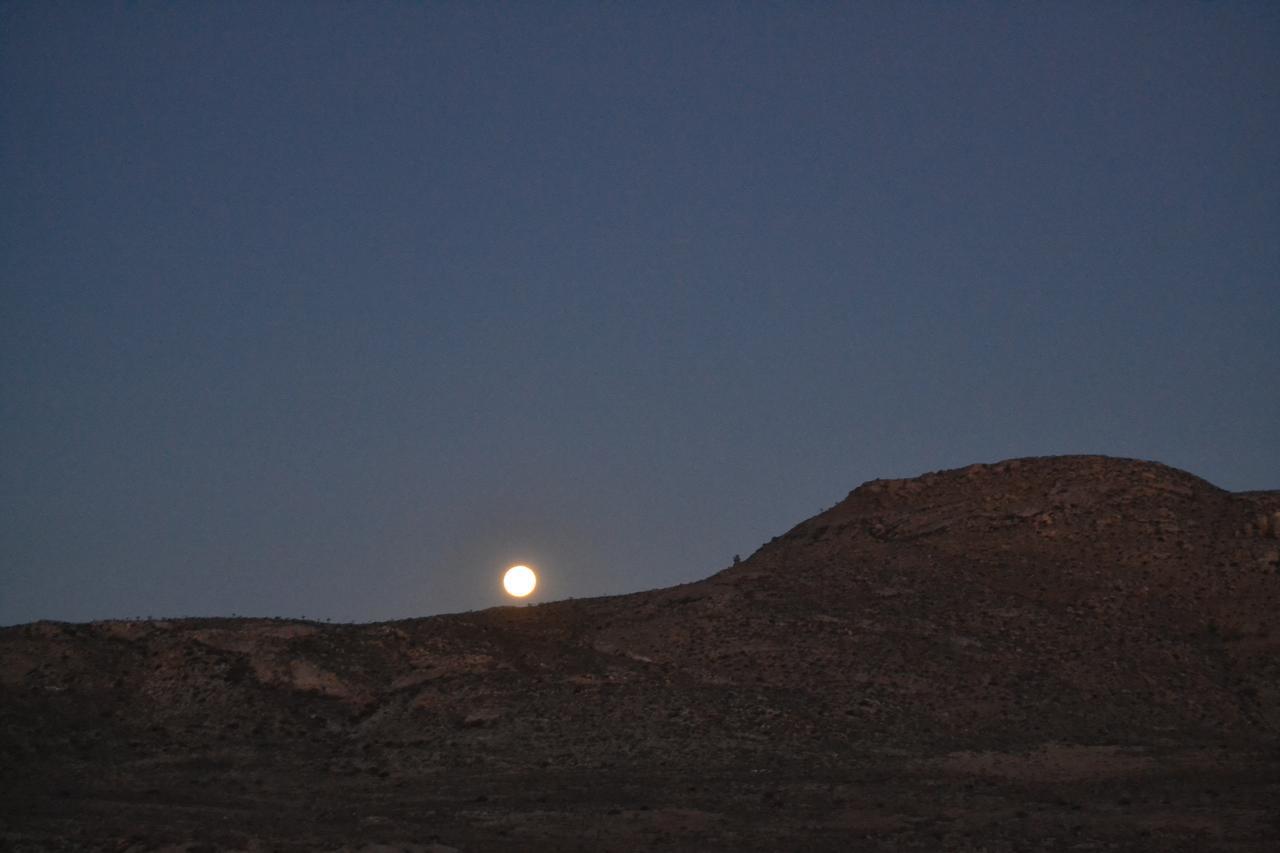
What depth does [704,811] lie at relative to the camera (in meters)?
20.1

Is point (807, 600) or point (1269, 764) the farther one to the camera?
point (807, 600)

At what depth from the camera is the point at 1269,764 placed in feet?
72.1

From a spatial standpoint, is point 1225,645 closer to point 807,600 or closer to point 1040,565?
point 1040,565

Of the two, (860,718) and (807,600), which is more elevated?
(807,600)

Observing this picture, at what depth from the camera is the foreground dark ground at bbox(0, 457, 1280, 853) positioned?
19.6 m

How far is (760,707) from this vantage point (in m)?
25.3

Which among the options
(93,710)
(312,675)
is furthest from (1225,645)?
(93,710)

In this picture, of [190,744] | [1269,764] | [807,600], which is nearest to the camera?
[1269,764]

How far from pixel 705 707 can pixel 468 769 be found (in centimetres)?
500

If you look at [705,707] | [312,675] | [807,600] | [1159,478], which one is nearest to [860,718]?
[705,707]

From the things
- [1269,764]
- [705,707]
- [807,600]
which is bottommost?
[1269,764]

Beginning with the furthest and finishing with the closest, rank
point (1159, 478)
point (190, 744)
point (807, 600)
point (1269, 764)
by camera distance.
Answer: point (1159, 478)
point (807, 600)
point (190, 744)
point (1269, 764)

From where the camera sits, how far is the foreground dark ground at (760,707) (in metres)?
19.6

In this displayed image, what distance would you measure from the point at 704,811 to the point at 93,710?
13.5 metres
